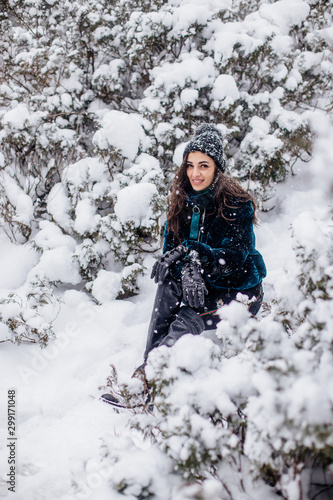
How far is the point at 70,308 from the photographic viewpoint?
3.09 meters

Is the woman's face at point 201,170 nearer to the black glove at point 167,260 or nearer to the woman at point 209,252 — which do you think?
the woman at point 209,252

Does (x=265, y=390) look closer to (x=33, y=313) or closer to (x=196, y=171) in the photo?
(x=196, y=171)

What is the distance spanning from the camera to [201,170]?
2.35 meters

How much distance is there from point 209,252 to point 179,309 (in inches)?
20.1

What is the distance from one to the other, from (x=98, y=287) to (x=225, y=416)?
2233 mm

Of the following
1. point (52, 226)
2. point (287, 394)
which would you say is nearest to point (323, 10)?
point (52, 226)

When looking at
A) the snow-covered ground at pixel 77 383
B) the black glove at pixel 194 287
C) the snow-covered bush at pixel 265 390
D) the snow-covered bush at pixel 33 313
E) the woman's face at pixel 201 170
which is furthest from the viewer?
the snow-covered bush at pixel 33 313

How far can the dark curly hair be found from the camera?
239 centimetres

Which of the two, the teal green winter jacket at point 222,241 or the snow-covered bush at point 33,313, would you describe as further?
the snow-covered bush at point 33,313

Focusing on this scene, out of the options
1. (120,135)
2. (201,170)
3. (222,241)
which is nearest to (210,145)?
(201,170)

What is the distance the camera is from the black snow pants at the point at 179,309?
2.23 meters

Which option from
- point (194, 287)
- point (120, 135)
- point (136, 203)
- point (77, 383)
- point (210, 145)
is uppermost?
point (120, 135)

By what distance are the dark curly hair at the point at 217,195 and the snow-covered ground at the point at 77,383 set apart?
0.94 m

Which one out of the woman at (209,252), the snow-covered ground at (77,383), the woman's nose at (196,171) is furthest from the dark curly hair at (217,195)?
the snow-covered ground at (77,383)
